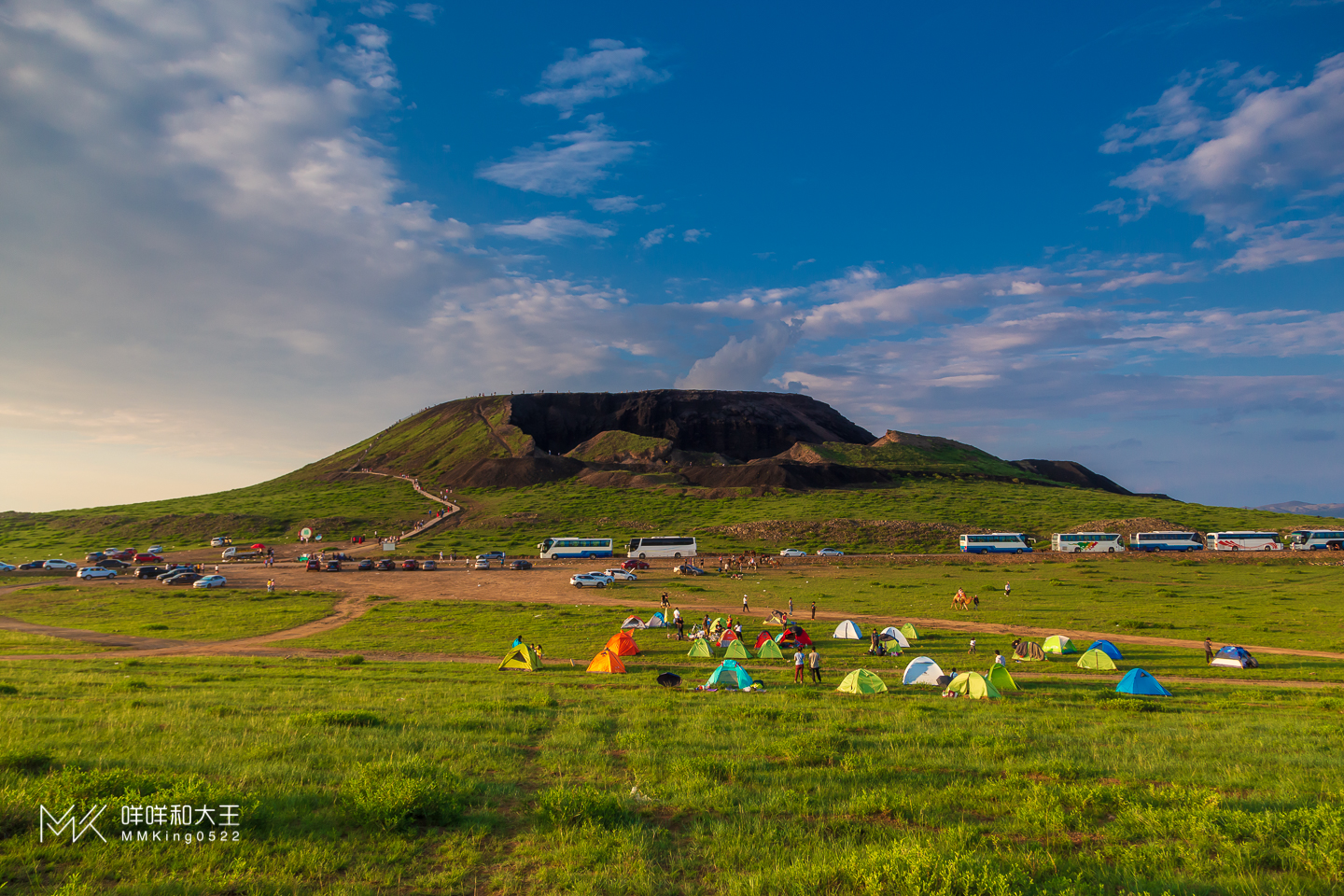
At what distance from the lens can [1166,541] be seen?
78562 mm

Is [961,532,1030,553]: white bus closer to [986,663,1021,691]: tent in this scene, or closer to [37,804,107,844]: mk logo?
[986,663,1021,691]: tent

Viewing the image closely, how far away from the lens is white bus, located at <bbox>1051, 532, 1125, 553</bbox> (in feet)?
256

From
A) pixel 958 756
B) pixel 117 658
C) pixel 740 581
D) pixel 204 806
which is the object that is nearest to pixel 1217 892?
pixel 958 756

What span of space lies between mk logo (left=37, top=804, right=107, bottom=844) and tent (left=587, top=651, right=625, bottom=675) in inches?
779

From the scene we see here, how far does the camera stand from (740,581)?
61.9 m

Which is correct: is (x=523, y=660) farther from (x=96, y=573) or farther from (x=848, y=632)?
(x=96, y=573)

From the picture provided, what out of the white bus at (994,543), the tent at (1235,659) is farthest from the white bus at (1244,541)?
the tent at (1235,659)

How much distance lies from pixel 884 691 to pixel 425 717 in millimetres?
14941

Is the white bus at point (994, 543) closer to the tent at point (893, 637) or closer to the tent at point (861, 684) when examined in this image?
the tent at point (893, 637)

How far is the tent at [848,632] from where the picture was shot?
34656mm

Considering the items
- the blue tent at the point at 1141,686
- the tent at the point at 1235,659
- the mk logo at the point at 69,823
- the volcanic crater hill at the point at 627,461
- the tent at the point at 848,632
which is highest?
the volcanic crater hill at the point at 627,461

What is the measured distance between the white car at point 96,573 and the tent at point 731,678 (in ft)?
233

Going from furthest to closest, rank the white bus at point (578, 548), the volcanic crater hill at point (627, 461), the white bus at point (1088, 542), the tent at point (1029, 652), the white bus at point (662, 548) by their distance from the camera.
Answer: the volcanic crater hill at point (627, 461)
the white bus at point (578, 548)
the white bus at point (662, 548)
the white bus at point (1088, 542)
the tent at point (1029, 652)

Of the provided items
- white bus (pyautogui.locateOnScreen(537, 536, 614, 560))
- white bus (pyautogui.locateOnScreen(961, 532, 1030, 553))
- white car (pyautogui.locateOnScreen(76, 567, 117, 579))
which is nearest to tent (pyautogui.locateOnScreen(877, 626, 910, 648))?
white bus (pyautogui.locateOnScreen(961, 532, 1030, 553))
